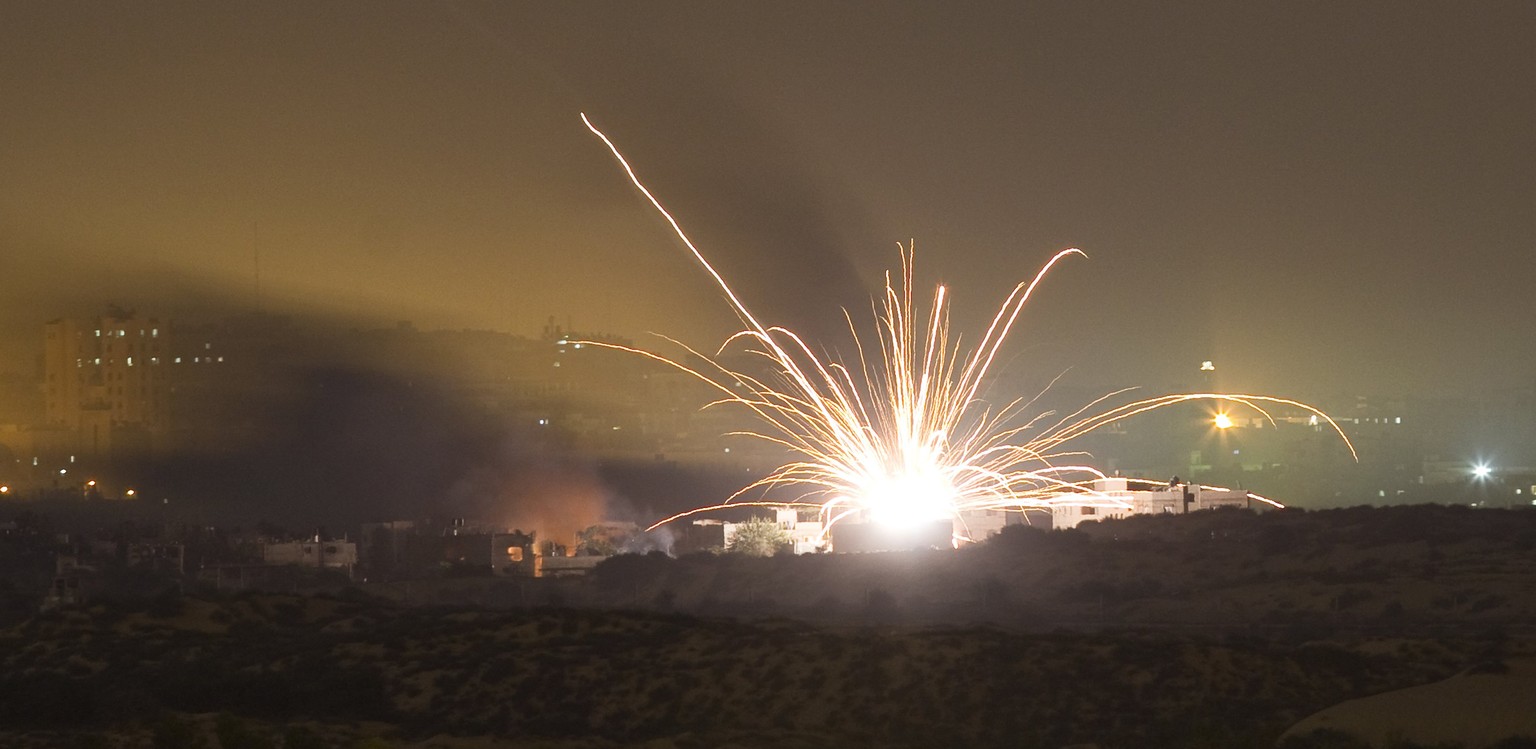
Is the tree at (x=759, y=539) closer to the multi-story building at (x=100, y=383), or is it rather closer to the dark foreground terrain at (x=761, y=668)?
the dark foreground terrain at (x=761, y=668)

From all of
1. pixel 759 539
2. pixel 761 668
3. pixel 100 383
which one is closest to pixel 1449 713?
pixel 761 668

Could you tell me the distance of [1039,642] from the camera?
40.1 meters

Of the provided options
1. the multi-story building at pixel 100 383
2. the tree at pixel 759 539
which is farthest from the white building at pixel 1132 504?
the multi-story building at pixel 100 383

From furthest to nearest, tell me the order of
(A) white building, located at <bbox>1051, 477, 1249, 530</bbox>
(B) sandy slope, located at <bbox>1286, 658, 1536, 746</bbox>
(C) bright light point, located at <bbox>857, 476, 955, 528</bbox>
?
(A) white building, located at <bbox>1051, 477, 1249, 530</bbox> → (C) bright light point, located at <bbox>857, 476, 955, 528</bbox> → (B) sandy slope, located at <bbox>1286, 658, 1536, 746</bbox>

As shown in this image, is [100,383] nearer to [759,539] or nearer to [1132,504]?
[759,539]

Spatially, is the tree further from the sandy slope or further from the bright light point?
the sandy slope

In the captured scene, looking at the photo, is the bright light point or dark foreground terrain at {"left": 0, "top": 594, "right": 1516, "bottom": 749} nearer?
dark foreground terrain at {"left": 0, "top": 594, "right": 1516, "bottom": 749}

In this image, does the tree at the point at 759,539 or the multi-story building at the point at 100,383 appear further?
the multi-story building at the point at 100,383

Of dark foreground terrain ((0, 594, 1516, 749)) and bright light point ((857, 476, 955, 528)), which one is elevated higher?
bright light point ((857, 476, 955, 528))

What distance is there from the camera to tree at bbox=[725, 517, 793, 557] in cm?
7919

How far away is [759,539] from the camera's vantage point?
3155 inches

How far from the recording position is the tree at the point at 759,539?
260ft

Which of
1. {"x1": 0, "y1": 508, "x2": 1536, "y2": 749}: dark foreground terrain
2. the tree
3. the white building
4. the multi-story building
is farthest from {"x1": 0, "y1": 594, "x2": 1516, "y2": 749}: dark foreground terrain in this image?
the multi-story building

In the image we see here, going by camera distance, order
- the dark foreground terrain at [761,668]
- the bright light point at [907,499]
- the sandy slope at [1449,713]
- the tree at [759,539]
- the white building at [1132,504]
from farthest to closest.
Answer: the white building at [1132,504]
the tree at [759,539]
the bright light point at [907,499]
the dark foreground terrain at [761,668]
the sandy slope at [1449,713]
